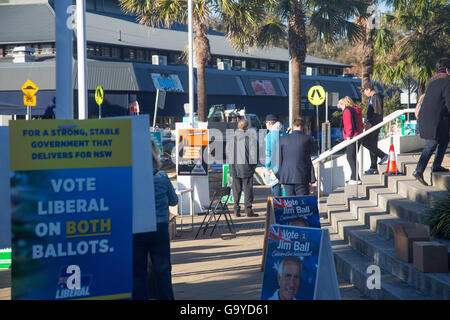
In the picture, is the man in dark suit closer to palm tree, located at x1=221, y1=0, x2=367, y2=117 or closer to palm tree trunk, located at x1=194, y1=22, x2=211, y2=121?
palm tree, located at x1=221, y1=0, x2=367, y2=117

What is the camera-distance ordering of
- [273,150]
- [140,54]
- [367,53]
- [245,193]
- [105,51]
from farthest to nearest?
[140,54] < [105,51] < [367,53] < [245,193] < [273,150]

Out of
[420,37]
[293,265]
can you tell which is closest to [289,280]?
[293,265]

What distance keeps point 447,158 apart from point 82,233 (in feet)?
25.9

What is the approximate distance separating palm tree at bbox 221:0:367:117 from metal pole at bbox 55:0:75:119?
17346 mm

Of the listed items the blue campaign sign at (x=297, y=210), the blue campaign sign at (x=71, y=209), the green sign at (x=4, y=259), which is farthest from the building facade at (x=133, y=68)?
the blue campaign sign at (x=71, y=209)

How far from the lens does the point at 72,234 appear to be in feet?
14.2

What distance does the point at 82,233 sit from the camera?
4367 millimetres

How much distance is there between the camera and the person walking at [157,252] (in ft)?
18.1

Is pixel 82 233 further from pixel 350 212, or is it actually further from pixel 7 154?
pixel 350 212

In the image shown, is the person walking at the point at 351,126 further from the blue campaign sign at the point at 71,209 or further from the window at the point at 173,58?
the window at the point at 173,58

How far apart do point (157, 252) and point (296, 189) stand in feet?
12.5

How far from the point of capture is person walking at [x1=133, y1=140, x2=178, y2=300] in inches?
217

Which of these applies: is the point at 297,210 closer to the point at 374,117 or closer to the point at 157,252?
the point at 157,252
